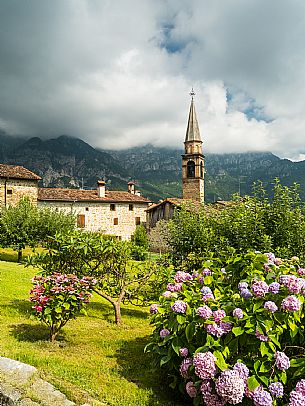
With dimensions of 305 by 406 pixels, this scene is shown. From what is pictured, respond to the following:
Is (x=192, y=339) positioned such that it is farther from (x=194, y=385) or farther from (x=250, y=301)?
(x=250, y=301)

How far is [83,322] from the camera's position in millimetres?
7516

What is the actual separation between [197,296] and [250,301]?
0.64 metres

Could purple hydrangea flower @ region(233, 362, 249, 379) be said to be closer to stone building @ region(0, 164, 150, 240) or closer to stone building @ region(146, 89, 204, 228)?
stone building @ region(0, 164, 150, 240)

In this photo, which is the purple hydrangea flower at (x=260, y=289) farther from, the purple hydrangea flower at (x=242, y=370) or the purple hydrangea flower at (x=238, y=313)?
the purple hydrangea flower at (x=242, y=370)

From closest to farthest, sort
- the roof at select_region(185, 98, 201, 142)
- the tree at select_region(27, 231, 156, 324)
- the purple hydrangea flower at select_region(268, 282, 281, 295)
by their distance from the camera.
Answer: the purple hydrangea flower at select_region(268, 282, 281, 295)
the tree at select_region(27, 231, 156, 324)
the roof at select_region(185, 98, 201, 142)

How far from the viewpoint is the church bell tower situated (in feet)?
161

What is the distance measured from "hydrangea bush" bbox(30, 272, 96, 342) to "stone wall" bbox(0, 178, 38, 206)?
2923 cm

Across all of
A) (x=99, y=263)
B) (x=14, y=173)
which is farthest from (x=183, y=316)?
(x=14, y=173)

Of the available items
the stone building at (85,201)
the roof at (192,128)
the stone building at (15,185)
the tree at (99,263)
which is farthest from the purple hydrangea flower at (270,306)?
the roof at (192,128)

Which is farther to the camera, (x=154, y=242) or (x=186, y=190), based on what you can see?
(x=186, y=190)

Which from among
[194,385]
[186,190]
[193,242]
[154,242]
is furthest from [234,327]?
[186,190]

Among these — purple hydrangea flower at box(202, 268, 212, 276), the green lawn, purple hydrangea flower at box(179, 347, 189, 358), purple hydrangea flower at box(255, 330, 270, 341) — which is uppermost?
purple hydrangea flower at box(202, 268, 212, 276)

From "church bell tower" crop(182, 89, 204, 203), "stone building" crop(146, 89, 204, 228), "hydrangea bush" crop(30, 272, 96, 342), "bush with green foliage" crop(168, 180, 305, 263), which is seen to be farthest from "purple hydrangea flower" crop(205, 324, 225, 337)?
"church bell tower" crop(182, 89, 204, 203)

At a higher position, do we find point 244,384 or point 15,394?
point 244,384
